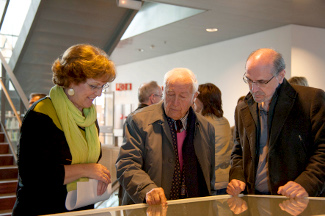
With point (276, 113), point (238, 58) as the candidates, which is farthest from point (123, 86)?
point (276, 113)

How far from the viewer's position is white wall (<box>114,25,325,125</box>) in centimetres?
888

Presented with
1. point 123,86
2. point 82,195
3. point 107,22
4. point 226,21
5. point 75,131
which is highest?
point 226,21

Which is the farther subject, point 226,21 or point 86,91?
point 226,21

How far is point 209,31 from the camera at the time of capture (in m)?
9.61

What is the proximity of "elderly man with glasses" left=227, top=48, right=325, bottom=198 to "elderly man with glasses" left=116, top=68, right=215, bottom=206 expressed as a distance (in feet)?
0.78

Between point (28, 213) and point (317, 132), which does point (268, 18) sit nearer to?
point (317, 132)

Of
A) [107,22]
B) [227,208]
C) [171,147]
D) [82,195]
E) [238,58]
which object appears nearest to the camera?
[227,208]

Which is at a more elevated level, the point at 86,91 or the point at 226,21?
the point at 226,21

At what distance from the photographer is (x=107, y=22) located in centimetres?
694

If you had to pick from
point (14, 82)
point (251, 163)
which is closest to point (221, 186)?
point (251, 163)

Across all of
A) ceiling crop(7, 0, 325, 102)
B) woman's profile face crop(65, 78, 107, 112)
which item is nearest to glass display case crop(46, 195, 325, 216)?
woman's profile face crop(65, 78, 107, 112)

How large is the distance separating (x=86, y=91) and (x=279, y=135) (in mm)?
1092

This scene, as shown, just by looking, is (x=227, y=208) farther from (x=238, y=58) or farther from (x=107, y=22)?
(x=238, y=58)

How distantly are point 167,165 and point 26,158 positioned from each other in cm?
79
